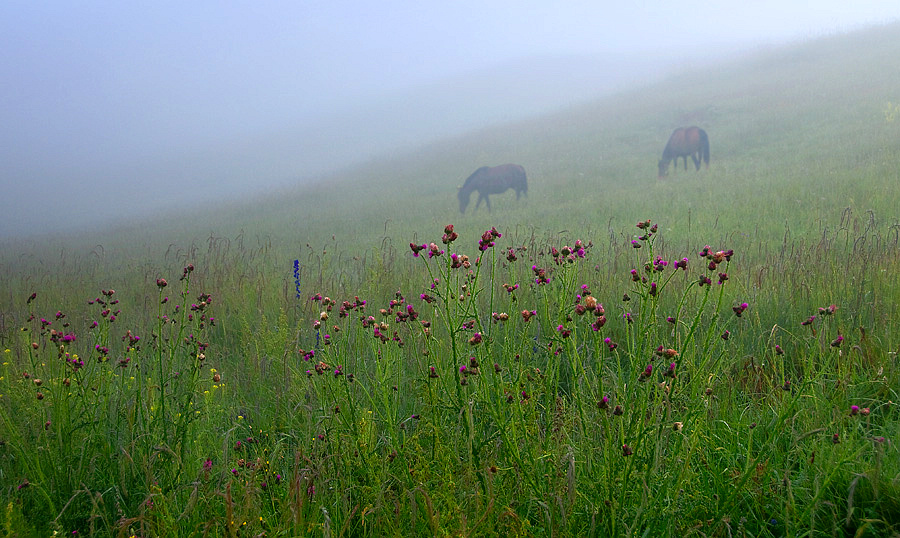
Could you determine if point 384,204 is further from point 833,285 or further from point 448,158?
point 833,285

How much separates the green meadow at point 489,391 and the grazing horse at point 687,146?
8726mm

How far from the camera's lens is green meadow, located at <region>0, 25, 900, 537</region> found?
6.68 ft

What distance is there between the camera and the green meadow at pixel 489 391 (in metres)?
2.04

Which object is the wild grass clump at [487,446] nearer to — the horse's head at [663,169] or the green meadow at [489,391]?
the green meadow at [489,391]

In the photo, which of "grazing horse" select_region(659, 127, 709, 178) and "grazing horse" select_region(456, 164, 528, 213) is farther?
"grazing horse" select_region(456, 164, 528, 213)

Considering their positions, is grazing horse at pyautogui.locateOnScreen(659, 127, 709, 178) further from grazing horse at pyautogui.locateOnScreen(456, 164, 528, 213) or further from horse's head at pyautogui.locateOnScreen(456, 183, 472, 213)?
horse's head at pyautogui.locateOnScreen(456, 183, 472, 213)

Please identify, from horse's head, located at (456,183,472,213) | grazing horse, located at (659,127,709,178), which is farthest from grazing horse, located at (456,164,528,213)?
grazing horse, located at (659,127,709,178)

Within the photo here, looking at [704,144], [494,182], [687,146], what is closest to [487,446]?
[494,182]

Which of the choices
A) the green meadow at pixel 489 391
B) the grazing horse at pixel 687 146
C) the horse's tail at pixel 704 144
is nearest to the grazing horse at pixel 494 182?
the grazing horse at pixel 687 146

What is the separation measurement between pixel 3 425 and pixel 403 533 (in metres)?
2.52

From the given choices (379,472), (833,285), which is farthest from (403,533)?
(833,285)

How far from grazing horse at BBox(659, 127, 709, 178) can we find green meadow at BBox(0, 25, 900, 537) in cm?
873

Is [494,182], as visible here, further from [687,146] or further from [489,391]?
[489,391]

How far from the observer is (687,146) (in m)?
22.4
